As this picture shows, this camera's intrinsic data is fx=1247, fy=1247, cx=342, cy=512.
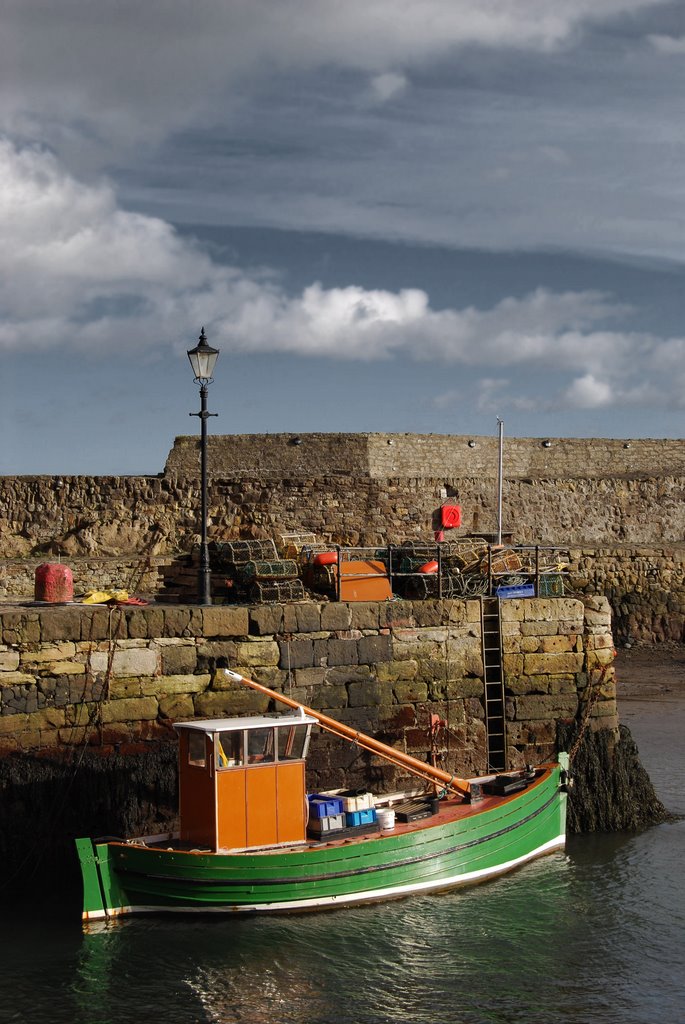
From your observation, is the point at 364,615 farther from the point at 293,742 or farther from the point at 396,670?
the point at 293,742

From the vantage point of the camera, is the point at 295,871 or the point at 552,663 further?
the point at 552,663

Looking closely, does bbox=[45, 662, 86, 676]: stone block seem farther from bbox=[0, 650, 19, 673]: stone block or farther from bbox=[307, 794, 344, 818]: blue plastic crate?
bbox=[307, 794, 344, 818]: blue plastic crate

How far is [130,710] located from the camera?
12.8m

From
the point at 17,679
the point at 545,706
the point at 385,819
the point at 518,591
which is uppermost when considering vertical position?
the point at 518,591

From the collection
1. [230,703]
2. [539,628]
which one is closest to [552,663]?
[539,628]

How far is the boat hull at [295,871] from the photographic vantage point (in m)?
11.1

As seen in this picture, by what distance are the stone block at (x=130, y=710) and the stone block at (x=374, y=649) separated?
2420 mm

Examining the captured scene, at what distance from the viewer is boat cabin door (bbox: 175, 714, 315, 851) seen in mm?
11336

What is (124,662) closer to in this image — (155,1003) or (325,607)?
(325,607)

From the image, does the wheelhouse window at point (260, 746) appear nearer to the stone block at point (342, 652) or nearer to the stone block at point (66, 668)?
the stone block at point (66, 668)

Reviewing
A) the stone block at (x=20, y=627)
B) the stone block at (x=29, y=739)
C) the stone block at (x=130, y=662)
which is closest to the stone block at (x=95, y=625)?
the stone block at (x=130, y=662)

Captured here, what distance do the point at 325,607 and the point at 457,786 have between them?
2444mm

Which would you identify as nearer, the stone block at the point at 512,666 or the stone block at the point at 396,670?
the stone block at the point at 396,670

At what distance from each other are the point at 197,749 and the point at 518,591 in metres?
5.25
